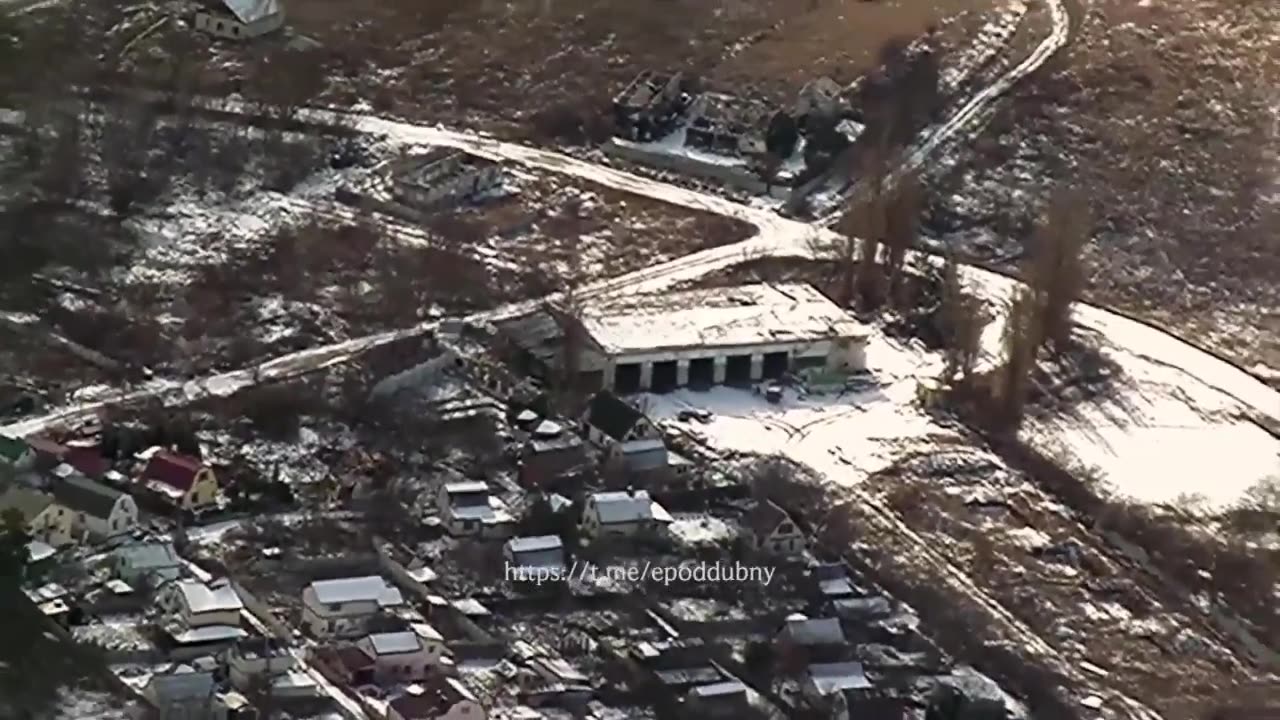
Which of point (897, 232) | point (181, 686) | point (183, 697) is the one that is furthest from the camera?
point (897, 232)

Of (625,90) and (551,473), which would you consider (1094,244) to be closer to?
(625,90)

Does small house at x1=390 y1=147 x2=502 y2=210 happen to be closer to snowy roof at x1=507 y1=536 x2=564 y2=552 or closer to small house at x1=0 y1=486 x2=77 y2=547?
snowy roof at x1=507 y1=536 x2=564 y2=552

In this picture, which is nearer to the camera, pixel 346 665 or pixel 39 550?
pixel 346 665

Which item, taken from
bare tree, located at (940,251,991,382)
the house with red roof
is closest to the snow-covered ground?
bare tree, located at (940,251,991,382)

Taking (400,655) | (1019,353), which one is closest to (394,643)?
(400,655)

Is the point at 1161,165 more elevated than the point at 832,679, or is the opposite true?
the point at 1161,165

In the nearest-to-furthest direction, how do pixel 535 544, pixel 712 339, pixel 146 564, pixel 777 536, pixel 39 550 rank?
pixel 146 564 < pixel 39 550 < pixel 535 544 < pixel 777 536 < pixel 712 339

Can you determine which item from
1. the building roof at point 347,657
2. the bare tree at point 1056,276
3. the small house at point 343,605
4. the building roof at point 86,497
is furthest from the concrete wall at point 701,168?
the building roof at point 347,657

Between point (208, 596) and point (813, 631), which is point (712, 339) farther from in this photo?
point (208, 596)
